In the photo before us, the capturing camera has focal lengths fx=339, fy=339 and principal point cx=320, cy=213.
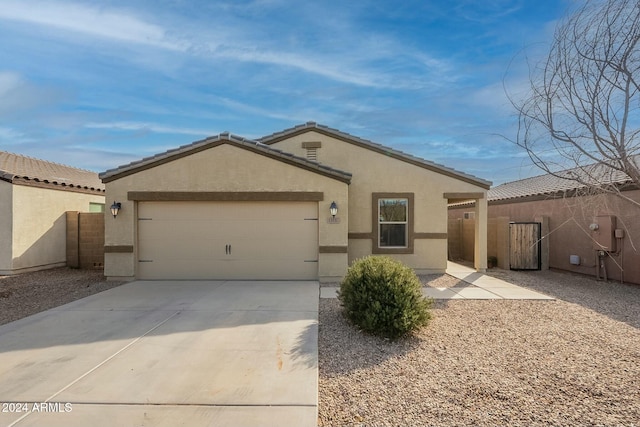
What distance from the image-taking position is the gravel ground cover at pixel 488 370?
3461mm

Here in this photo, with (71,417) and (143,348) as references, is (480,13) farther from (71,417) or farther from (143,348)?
(71,417)

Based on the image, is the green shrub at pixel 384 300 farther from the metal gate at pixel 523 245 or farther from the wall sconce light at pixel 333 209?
the metal gate at pixel 523 245

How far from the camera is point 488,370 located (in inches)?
175

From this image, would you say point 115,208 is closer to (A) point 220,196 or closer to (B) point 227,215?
(A) point 220,196

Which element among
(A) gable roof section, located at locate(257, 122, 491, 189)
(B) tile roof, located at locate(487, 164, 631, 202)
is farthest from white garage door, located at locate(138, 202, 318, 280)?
(B) tile roof, located at locate(487, 164, 631, 202)

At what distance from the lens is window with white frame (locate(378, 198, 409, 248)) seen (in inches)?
479

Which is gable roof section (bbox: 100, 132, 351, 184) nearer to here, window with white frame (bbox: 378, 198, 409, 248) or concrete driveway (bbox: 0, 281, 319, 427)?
window with white frame (bbox: 378, 198, 409, 248)

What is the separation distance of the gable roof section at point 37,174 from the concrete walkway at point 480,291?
434 inches

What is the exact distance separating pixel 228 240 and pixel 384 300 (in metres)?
6.26

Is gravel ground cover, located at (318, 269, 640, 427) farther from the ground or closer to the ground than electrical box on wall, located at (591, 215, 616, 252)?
closer to the ground

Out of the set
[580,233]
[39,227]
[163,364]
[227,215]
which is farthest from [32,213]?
[580,233]

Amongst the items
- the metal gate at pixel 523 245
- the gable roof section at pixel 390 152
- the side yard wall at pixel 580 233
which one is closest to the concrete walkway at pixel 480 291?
the side yard wall at pixel 580 233

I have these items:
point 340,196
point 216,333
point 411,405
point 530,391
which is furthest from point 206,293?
point 530,391

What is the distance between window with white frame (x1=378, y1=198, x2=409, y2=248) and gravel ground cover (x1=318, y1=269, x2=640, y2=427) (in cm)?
495
